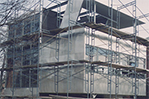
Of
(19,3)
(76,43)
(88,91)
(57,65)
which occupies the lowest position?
(88,91)

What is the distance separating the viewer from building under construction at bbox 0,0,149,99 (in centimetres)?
1733

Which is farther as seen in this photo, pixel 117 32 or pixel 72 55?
pixel 117 32

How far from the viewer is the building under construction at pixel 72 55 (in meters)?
17.3

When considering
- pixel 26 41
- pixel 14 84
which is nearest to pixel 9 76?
pixel 14 84

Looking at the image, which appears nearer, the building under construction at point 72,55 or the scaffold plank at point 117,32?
the scaffold plank at point 117,32

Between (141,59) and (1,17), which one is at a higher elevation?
(1,17)

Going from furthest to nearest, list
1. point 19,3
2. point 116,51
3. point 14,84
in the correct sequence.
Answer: point 14,84, point 116,51, point 19,3

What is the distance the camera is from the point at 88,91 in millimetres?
16812

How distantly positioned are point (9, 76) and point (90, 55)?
851cm

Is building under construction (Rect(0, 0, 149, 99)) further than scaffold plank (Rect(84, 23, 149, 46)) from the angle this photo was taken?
Yes

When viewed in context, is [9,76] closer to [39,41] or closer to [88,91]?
[39,41]

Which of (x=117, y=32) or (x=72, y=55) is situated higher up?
(x=117, y=32)

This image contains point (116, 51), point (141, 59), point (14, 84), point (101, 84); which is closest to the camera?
point (101, 84)

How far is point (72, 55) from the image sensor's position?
17844 millimetres
